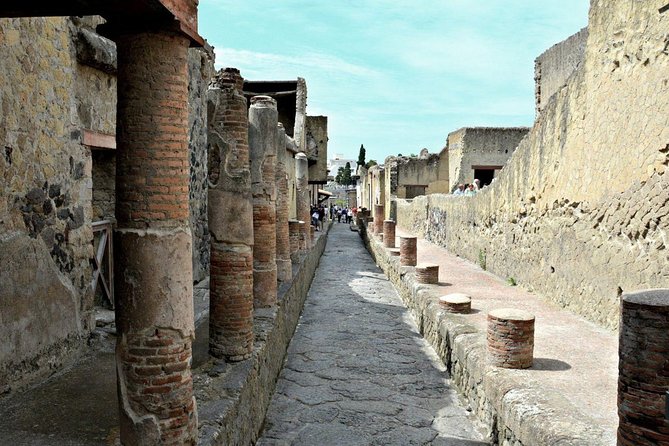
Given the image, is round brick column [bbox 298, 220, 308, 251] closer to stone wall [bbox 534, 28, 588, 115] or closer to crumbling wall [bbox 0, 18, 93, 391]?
stone wall [bbox 534, 28, 588, 115]

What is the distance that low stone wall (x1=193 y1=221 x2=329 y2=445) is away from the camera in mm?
3543

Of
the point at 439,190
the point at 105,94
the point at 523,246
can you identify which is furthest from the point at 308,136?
the point at 105,94

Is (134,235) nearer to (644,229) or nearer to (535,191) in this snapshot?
(644,229)

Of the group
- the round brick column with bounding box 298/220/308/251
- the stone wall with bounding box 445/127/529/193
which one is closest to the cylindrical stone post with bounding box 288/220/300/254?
the round brick column with bounding box 298/220/308/251

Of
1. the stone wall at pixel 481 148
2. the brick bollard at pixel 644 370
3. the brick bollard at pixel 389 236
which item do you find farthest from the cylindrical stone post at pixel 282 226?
the stone wall at pixel 481 148

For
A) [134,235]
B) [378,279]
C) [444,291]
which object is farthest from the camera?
[378,279]

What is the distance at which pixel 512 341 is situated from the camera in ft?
16.5

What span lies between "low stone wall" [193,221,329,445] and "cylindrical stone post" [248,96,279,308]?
274 millimetres

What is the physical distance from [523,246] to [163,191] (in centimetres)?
734

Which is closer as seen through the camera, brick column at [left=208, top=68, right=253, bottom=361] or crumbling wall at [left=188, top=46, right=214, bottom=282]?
brick column at [left=208, top=68, right=253, bottom=361]

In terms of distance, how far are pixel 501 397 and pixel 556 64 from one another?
13.5 m

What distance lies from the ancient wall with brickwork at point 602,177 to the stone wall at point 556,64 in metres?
6.03

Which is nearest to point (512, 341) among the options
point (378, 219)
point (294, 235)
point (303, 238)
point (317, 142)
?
point (294, 235)

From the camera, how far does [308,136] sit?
68.3 feet
